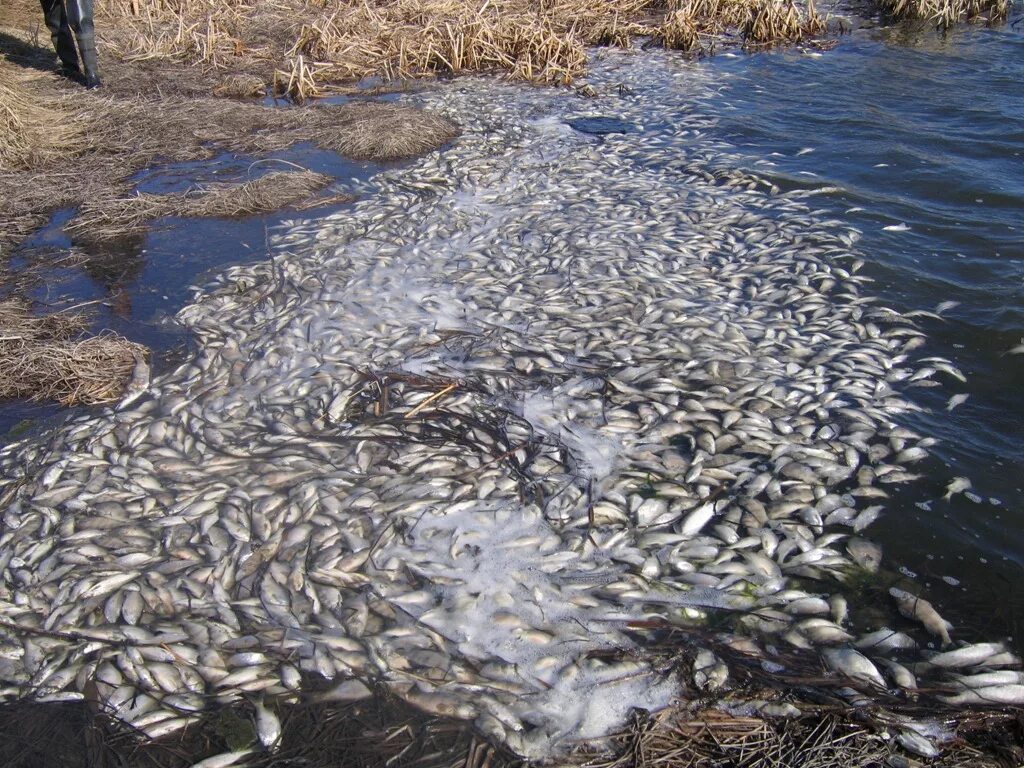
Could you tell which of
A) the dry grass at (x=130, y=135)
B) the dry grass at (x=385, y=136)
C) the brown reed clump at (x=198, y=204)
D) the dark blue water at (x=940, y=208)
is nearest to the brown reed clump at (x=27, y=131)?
the dry grass at (x=130, y=135)

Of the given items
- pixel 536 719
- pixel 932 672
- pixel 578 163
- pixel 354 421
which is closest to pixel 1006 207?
pixel 578 163

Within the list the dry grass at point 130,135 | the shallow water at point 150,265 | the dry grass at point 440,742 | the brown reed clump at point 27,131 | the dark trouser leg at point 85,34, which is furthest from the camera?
the dark trouser leg at point 85,34

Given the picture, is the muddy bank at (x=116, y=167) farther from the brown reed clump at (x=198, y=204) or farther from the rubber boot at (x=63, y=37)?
the rubber boot at (x=63, y=37)

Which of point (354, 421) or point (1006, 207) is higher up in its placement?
point (1006, 207)

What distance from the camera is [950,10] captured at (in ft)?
49.8

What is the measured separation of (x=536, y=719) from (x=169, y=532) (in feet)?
8.38

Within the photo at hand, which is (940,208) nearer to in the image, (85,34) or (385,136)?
(385,136)

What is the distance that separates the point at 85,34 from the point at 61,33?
107 cm

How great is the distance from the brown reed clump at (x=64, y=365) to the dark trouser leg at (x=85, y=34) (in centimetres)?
723

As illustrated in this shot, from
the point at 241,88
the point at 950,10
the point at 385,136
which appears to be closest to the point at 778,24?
the point at 950,10

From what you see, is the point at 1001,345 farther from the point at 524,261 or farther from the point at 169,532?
the point at 169,532

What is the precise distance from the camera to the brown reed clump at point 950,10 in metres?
15.3

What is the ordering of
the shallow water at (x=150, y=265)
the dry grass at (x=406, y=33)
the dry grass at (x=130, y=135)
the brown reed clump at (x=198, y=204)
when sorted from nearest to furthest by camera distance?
the shallow water at (x=150, y=265), the brown reed clump at (x=198, y=204), the dry grass at (x=130, y=135), the dry grass at (x=406, y=33)

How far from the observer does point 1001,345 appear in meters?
6.60
